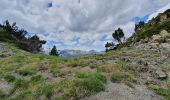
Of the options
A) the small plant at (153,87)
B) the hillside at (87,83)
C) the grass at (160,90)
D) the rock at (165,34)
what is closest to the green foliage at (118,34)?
the rock at (165,34)

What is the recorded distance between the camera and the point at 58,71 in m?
21.7

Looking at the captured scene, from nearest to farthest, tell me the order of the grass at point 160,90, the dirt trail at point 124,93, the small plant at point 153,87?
the dirt trail at point 124,93 → the grass at point 160,90 → the small plant at point 153,87

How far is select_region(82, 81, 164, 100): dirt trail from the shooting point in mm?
15070

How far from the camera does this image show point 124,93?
1582 centimetres

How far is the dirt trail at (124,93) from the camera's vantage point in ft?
49.4

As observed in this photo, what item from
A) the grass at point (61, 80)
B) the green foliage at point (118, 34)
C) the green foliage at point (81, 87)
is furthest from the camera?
the green foliage at point (118, 34)

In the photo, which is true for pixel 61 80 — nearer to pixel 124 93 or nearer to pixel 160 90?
pixel 124 93

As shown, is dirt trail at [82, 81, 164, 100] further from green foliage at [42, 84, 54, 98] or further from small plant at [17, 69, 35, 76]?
small plant at [17, 69, 35, 76]

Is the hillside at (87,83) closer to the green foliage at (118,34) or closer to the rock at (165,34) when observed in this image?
the rock at (165,34)

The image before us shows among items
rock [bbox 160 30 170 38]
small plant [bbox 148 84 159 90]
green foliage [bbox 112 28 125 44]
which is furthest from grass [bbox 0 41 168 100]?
green foliage [bbox 112 28 125 44]

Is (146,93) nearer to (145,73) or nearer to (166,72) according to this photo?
(145,73)

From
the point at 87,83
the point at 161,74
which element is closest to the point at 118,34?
the point at 161,74

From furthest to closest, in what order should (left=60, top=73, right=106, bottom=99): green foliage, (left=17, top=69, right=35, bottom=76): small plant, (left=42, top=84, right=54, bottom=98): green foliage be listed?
(left=17, top=69, right=35, bottom=76): small plant → (left=42, top=84, right=54, bottom=98): green foliage → (left=60, top=73, right=106, bottom=99): green foliage

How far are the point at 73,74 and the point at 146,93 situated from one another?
21.2ft
